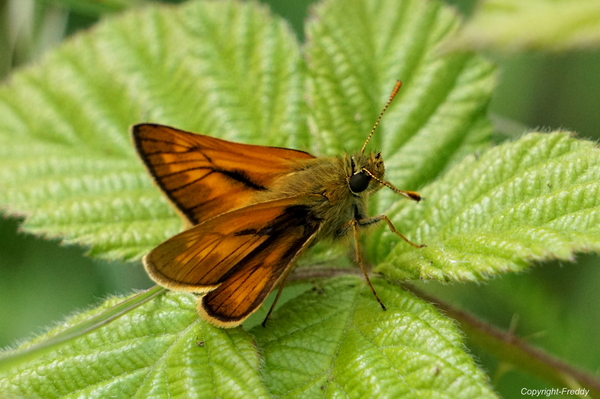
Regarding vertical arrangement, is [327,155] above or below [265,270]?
above

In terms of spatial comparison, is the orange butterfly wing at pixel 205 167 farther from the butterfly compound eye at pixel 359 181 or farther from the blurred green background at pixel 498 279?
the blurred green background at pixel 498 279

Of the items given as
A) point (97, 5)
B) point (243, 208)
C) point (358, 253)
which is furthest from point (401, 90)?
point (97, 5)

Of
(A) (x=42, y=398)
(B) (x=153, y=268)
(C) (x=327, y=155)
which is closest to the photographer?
(A) (x=42, y=398)

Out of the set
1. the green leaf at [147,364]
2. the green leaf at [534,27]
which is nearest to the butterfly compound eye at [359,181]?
the green leaf at [147,364]

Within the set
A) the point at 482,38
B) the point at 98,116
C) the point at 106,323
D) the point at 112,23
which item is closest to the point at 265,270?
the point at 106,323

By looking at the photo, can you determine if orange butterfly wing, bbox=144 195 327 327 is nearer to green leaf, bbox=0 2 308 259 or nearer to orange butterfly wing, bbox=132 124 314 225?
orange butterfly wing, bbox=132 124 314 225

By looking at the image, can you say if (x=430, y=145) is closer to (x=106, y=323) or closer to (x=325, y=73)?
(x=325, y=73)

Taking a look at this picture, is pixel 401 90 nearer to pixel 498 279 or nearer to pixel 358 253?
pixel 358 253
